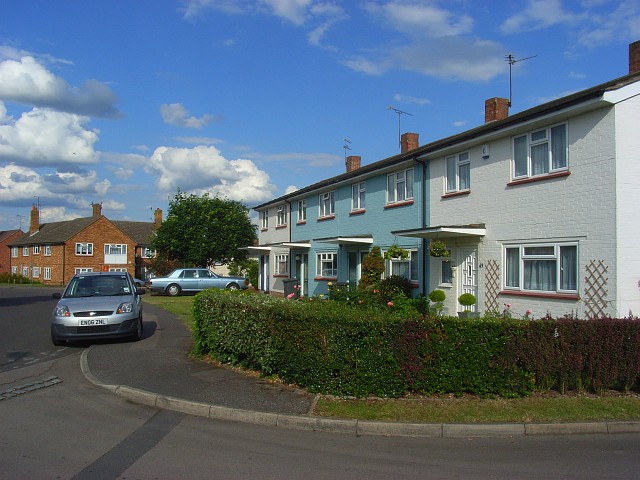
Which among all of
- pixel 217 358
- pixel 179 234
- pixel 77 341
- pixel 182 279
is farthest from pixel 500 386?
pixel 179 234

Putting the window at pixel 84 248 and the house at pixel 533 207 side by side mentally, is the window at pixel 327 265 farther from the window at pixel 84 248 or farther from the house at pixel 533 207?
the window at pixel 84 248

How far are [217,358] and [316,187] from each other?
1730cm

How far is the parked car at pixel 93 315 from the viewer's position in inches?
502

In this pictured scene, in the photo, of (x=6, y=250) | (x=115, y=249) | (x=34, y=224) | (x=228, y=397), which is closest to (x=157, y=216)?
(x=115, y=249)

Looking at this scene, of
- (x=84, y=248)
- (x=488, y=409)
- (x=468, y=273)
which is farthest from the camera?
(x=84, y=248)

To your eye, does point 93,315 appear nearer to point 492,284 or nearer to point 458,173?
point 492,284

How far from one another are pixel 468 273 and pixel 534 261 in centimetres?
258

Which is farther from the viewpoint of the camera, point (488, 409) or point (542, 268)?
point (542, 268)

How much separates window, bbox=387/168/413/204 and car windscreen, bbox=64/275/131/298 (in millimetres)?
9781

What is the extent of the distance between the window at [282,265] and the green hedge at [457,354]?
23.8 metres

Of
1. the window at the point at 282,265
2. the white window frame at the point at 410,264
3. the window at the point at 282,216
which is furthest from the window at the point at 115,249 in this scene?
the white window frame at the point at 410,264

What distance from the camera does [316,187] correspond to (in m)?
26.9

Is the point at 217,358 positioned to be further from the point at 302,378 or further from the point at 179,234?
the point at 179,234

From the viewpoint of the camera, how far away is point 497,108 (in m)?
20.8
